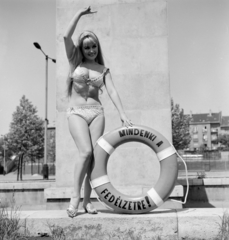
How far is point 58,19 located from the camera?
6965 mm

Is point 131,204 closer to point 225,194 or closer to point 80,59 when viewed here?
point 80,59

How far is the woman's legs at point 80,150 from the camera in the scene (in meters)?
3.88

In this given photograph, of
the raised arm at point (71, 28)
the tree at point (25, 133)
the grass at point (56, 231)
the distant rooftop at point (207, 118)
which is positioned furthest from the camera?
the distant rooftop at point (207, 118)

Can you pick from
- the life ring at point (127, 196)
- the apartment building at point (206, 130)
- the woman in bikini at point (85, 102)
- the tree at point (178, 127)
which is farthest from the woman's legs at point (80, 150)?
the apartment building at point (206, 130)

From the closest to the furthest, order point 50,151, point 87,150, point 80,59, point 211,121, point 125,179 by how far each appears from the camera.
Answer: point 87,150 → point 80,59 → point 125,179 → point 50,151 → point 211,121

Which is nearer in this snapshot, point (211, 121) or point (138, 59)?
point (138, 59)

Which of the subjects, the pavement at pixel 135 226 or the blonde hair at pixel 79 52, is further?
the blonde hair at pixel 79 52

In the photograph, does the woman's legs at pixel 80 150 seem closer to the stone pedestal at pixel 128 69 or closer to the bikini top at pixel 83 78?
the bikini top at pixel 83 78

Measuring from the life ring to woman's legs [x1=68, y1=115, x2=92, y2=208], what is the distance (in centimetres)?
13

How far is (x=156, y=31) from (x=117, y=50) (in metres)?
0.90

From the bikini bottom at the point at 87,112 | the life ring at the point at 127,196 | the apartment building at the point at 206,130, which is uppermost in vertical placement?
the apartment building at the point at 206,130

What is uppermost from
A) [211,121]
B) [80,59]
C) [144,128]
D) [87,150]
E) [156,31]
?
[211,121]

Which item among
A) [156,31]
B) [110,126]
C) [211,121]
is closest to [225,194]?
[110,126]

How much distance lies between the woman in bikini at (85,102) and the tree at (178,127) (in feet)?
98.4
